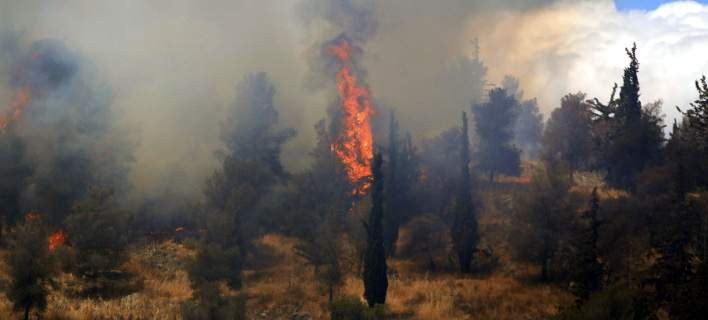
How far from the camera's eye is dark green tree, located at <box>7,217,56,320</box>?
2649cm

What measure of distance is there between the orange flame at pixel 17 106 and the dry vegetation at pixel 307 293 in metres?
27.1

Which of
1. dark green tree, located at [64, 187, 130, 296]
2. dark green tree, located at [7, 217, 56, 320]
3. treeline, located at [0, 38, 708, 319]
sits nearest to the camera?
dark green tree, located at [7, 217, 56, 320]

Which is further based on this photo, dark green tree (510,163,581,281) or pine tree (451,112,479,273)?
pine tree (451,112,479,273)

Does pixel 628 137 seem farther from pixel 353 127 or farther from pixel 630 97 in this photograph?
pixel 353 127

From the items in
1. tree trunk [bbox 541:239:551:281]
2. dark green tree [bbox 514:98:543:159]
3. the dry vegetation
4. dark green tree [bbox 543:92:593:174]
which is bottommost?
the dry vegetation

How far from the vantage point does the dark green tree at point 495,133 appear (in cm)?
6931

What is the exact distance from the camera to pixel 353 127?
69.6 metres

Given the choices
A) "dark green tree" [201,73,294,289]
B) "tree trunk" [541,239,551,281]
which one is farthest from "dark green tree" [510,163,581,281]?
"dark green tree" [201,73,294,289]

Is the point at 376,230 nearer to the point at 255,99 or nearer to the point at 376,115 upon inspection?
the point at 255,99

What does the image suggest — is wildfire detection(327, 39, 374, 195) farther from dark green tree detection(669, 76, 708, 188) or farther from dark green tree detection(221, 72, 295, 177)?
dark green tree detection(669, 76, 708, 188)

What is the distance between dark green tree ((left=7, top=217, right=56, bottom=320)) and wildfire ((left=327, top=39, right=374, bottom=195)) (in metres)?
37.0

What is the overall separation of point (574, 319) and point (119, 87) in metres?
72.4

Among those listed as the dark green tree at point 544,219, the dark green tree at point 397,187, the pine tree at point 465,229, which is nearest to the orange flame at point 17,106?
the dark green tree at point 397,187

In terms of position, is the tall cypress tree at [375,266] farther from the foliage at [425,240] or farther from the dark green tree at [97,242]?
the dark green tree at [97,242]
